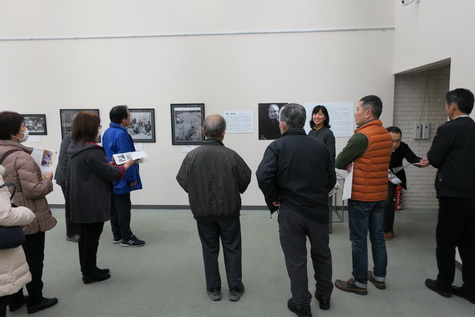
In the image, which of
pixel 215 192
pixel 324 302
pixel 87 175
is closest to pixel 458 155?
pixel 324 302

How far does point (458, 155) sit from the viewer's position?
107 inches

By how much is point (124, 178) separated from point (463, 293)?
3.77 m

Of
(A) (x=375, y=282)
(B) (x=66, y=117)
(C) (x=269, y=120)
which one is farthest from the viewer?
(B) (x=66, y=117)

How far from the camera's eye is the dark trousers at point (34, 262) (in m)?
2.67

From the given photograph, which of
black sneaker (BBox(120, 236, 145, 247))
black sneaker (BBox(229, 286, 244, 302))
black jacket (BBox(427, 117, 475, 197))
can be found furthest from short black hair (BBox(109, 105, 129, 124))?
black jacket (BBox(427, 117, 475, 197))

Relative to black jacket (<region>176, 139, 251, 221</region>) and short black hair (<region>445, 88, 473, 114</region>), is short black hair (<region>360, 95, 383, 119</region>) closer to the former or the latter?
short black hair (<region>445, 88, 473, 114</region>)

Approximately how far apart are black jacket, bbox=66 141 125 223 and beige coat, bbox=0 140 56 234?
0.32 m

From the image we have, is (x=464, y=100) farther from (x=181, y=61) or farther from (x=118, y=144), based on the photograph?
(x=181, y=61)

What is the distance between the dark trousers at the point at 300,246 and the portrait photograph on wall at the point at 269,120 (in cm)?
314

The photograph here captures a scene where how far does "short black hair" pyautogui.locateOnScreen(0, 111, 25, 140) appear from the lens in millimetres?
2461

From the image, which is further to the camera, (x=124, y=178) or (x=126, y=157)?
(x=124, y=178)

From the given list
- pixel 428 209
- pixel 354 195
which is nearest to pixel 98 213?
pixel 354 195

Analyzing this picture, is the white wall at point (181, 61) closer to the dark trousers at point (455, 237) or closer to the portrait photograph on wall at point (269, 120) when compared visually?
the portrait photograph on wall at point (269, 120)

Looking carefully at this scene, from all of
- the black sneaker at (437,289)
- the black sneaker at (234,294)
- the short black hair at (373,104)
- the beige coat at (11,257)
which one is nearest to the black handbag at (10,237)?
the beige coat at (11,257)
